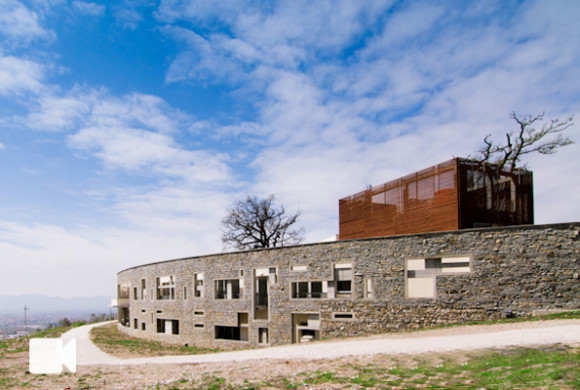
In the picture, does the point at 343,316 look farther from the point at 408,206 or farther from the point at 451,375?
the point at 451,375

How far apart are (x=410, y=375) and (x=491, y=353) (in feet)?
8.95

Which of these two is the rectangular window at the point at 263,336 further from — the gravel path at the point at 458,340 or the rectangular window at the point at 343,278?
the gravel path at the point at 458,340

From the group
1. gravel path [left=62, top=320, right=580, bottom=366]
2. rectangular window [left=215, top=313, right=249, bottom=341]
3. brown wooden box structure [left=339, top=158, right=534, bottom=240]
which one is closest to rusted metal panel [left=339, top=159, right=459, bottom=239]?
brown wooden box structure [left=339, top=158, right=534, bottom=240]

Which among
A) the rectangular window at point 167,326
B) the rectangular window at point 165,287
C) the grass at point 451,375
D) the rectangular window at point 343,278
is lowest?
the rectangular window at point 167,326

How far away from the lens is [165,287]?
36.8 meters

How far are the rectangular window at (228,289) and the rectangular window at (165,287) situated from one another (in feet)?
19.9

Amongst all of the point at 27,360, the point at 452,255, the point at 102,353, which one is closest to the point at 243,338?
the point at 102,353

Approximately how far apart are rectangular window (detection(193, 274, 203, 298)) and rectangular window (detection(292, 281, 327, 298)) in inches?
358

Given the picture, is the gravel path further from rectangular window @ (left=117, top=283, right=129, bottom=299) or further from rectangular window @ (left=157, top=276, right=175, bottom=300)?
rectangular window @ (left=117, top=283, right=129, bottom=299)

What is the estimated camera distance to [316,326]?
82.0 ft

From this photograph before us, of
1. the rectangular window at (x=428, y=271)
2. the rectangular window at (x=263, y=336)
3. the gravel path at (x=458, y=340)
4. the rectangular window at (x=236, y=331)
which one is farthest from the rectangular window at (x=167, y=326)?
the rectangular window at (x=428, y=271)

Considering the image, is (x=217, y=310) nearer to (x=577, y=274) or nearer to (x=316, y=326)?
(x=316, y=326)

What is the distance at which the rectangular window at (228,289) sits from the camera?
30.0 meters

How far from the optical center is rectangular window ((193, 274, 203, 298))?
3266 cm
